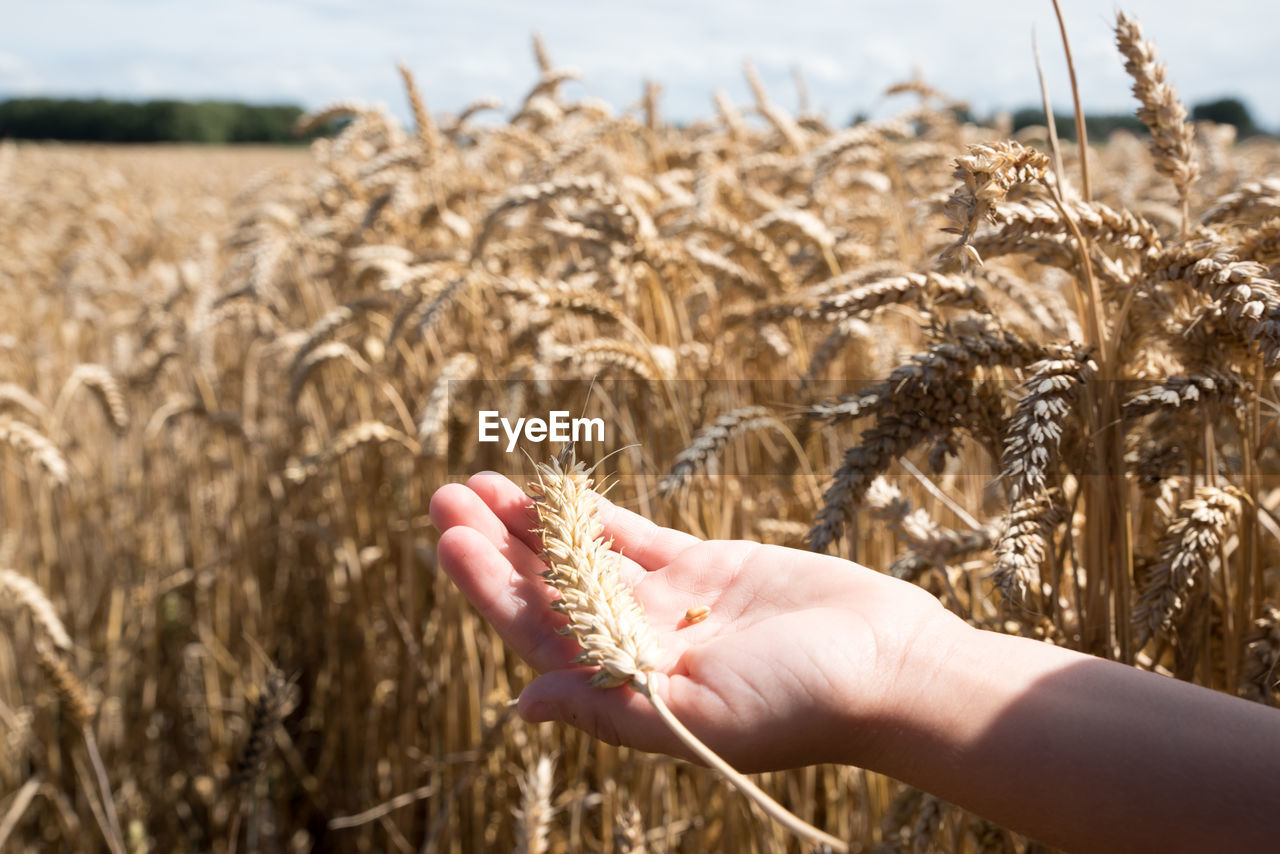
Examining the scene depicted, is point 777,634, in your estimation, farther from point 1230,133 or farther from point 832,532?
point 1230,133

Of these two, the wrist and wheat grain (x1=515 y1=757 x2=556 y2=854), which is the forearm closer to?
the wrist

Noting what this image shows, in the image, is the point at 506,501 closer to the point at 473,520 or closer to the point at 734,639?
the point at 473,520

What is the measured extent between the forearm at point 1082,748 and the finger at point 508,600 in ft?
1.11

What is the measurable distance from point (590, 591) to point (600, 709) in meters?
0.15

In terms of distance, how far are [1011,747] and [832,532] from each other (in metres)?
0.25

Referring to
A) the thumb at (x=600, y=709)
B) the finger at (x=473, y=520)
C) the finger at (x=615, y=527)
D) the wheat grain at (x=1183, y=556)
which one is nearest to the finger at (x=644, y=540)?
the finger at (x=615, y=527)

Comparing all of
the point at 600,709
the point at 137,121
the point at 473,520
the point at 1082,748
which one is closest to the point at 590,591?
the point at 600,709

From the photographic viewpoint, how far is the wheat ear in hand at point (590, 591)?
64cm

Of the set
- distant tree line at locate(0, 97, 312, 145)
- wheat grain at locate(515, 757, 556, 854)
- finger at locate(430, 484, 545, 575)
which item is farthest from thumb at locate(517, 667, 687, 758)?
distant tree line at locate(0, 97, 312, 145)

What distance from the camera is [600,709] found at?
0.78 meters

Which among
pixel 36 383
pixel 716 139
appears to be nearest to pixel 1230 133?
pixel 716 139

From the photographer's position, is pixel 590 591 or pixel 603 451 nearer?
pixel 590 591

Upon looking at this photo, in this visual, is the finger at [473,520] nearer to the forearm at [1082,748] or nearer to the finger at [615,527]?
the finger at [615,527]

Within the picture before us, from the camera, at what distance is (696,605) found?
3.23 ft
